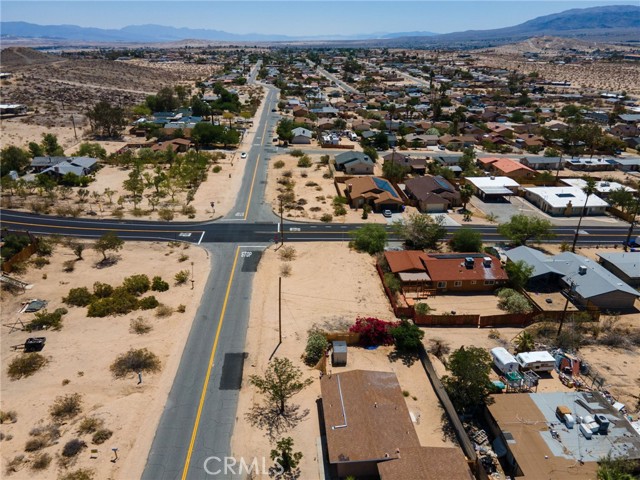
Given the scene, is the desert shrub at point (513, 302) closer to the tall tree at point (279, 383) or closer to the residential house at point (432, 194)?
the tall tree at point (279, 383)

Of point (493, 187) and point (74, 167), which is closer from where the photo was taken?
point (493, 187)

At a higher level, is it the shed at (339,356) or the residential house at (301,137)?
the residential house at (301,137)

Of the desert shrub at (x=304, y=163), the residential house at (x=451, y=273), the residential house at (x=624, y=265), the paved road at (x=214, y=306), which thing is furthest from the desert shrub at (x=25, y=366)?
the desert shrub at (x=304, y=163)

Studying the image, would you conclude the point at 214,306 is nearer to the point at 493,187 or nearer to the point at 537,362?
the point at 537,362

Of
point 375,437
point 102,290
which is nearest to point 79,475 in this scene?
point 375,437

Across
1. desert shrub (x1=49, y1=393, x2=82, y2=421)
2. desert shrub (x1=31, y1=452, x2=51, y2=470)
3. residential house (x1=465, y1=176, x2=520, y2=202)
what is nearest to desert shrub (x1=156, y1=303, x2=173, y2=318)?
desert shrub (x1=49, y1=393, x2=82, y2=421)

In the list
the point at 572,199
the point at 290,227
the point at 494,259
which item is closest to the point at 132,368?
the point at 290,227

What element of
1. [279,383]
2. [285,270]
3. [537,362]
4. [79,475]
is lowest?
[285,270]

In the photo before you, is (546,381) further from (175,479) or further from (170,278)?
(170,278)
